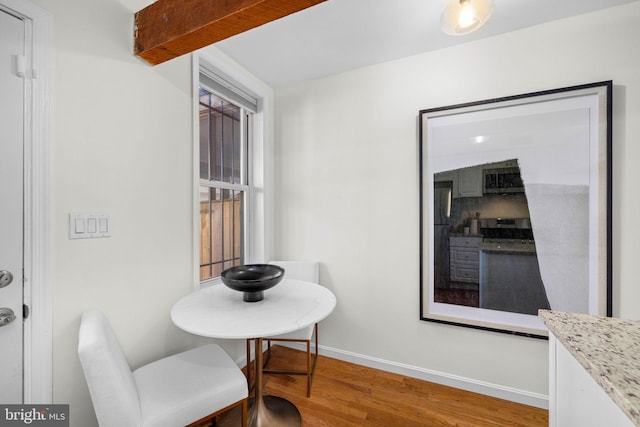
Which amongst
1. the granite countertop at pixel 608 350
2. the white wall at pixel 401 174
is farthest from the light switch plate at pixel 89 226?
the granite countertop at pixel 608 350

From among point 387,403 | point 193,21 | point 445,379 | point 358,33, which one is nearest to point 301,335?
point 387,403

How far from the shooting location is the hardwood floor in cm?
158

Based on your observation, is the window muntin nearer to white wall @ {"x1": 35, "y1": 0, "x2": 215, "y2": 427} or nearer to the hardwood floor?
white wall @ {"x1": 35, "y1": 0, "x2": 215, "y2": 427}

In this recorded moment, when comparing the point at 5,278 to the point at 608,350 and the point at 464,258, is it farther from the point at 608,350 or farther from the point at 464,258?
the point at 464,258

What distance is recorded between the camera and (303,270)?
222 centimetres

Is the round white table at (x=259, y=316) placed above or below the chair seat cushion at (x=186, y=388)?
above

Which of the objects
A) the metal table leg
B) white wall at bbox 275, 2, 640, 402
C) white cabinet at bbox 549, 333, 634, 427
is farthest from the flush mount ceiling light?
the metal table leg

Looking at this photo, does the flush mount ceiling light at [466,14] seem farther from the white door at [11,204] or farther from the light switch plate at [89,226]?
the light switch plate at [89,226]

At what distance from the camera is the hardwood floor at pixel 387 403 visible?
62.1 inches

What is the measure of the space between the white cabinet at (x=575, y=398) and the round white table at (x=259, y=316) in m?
0.86

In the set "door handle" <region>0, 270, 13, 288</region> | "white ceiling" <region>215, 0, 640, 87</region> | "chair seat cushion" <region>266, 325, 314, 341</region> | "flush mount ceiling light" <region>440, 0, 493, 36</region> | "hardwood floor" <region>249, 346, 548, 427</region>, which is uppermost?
"white ceiling" <region>215, 0, 640, 87</region>

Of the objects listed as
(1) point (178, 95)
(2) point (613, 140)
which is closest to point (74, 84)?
(1) point (178, 95)

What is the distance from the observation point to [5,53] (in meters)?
0.97

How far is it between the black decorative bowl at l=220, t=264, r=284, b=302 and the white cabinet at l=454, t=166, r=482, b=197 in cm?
138
